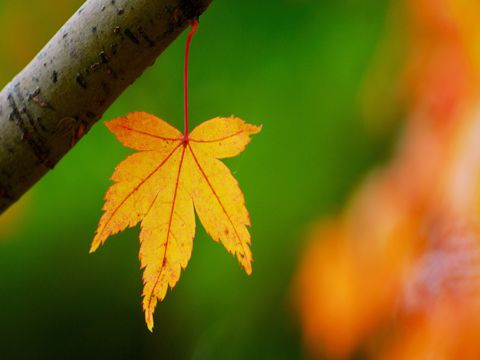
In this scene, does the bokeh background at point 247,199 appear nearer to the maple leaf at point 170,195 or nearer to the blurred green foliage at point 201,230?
the blurred green foliage at point 201,230

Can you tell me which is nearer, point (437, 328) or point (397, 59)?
point (437, 328)

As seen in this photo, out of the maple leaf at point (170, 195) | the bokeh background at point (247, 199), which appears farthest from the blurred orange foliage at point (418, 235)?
the maple leaf at point (170, 195)

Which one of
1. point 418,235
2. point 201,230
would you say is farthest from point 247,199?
point 418,235

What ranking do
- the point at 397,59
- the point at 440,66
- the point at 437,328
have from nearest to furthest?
Answer: the point at 437,328 < the point at 440,66 < the point at 397,59

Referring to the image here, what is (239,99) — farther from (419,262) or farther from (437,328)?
(437,328)

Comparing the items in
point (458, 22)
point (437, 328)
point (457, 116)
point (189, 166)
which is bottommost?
point (437, 328)

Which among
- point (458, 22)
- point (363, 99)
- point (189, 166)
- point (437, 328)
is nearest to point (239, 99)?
point (363, 99)

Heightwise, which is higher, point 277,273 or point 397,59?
point 397,59

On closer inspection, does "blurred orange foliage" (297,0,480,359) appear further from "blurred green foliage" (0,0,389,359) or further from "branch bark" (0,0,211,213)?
"branch bark" (0,0,211,213)
